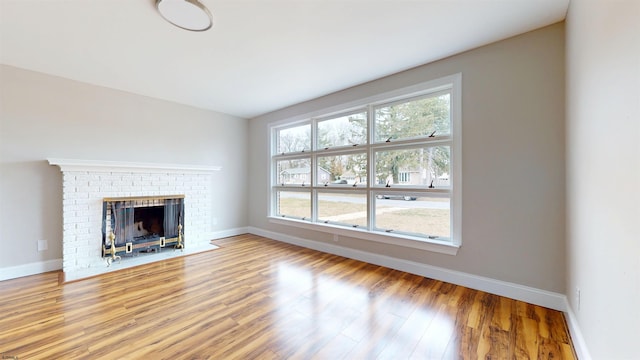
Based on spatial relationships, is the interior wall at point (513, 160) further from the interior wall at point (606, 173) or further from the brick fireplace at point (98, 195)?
the brick fireplace at point (98, 195)

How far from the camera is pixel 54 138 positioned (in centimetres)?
311

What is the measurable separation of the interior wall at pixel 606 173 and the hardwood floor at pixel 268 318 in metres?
0.54

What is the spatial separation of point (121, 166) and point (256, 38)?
2.67 metres

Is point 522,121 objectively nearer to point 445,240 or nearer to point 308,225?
point 445,240

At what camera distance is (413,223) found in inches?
116

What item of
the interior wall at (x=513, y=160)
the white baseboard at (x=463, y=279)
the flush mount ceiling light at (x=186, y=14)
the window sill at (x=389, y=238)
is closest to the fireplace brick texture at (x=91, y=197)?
the window sill at (x=389, y=238)

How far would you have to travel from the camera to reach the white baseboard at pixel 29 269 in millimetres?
2791

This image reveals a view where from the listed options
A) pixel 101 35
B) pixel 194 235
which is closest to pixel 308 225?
pixel 194 235

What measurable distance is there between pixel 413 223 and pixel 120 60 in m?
3.85

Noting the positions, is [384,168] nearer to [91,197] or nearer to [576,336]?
[576,336]

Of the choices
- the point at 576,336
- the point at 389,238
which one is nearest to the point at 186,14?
the point at 389,238

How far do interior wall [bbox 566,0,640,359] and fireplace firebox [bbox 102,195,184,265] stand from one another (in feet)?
14.9

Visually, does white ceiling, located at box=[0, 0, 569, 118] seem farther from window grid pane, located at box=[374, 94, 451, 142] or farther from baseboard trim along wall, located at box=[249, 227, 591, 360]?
baseboard trim along wall, located at box=[249, 227, 591, 360]

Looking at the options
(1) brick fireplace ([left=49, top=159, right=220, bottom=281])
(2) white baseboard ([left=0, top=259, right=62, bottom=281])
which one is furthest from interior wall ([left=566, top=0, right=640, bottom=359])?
(2) white baseboard ([left=0, top=259, right=62, bottom=281])
